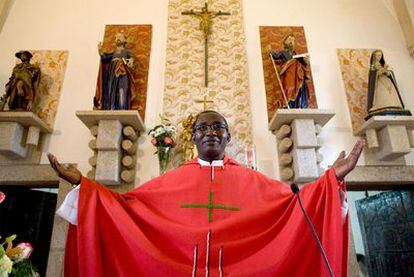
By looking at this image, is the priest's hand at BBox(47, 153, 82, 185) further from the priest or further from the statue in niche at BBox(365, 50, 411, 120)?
the statue in niche at BBox(365, 50, 411, 120)

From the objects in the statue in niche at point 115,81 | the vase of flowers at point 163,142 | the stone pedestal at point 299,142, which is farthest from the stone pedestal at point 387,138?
the statue in niche at point 115,81

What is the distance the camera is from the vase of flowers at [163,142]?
341cm

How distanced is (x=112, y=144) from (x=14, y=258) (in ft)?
6.09

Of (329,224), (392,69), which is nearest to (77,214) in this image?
(329,224)

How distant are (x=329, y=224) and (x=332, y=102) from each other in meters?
2.68

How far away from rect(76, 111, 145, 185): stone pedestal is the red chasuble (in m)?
1.47

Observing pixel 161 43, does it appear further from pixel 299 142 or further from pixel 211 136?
pixel 211 136

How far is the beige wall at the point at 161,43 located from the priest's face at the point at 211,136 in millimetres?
1517

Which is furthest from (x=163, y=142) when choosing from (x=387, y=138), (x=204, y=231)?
(x=387, y=138)

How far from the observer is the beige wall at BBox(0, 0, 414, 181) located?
151 inches

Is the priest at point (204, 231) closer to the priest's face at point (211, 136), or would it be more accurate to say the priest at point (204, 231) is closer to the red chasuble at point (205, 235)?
the red chasuble at point (205, 235)

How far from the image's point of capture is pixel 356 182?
3.71 metres

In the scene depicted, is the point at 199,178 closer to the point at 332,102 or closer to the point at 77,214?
the point at 77,214

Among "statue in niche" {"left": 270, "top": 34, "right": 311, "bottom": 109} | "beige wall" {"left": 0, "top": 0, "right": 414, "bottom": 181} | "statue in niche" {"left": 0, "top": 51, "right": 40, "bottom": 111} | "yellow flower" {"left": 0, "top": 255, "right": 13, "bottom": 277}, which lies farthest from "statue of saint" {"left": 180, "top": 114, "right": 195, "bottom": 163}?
"yellow flower" {"left": 0, "top": 255, "right": 13, "bottom": 277}
